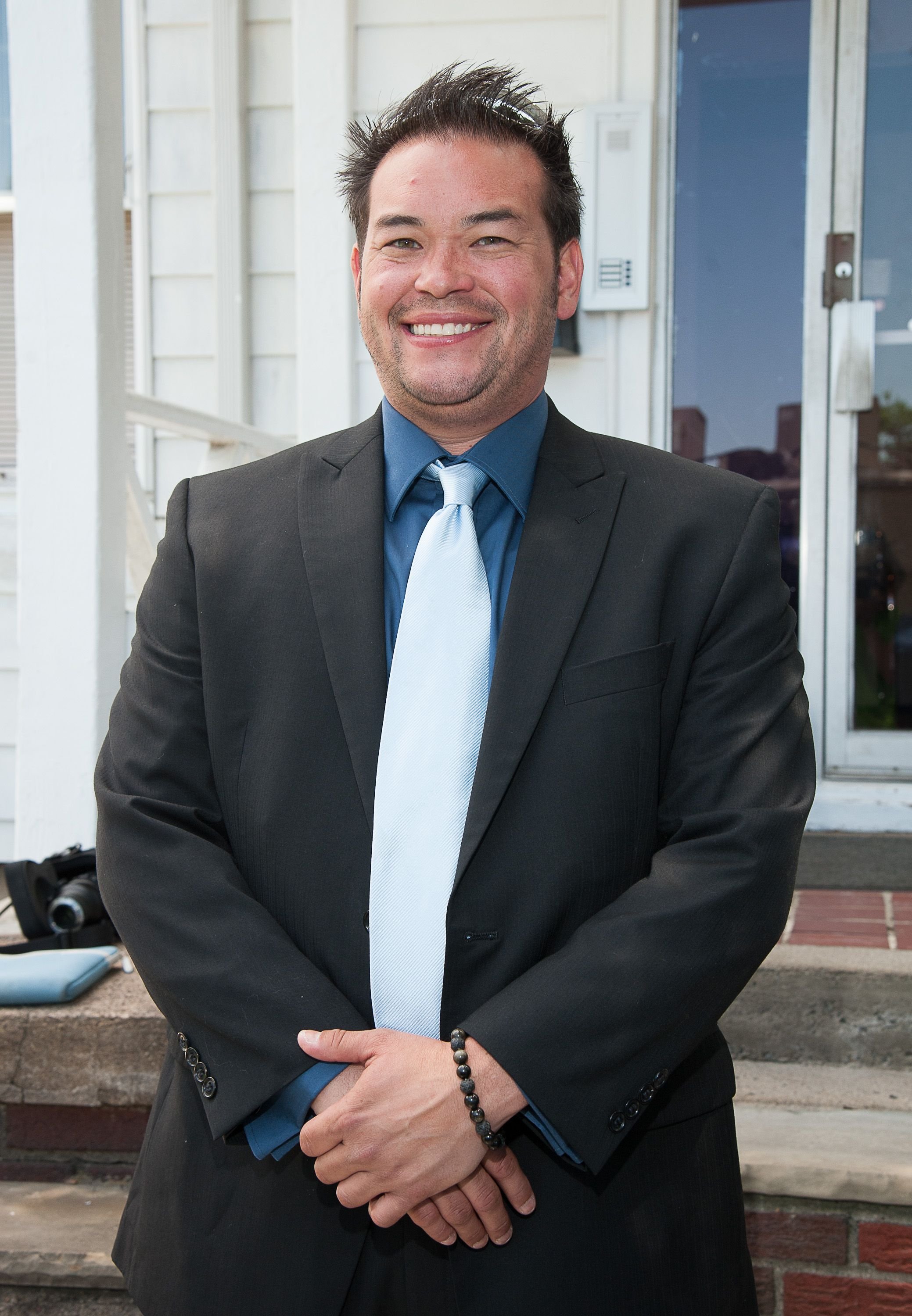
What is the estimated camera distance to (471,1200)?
1.12m

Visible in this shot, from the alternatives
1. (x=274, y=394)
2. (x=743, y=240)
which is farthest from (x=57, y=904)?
(x=743, y=240)

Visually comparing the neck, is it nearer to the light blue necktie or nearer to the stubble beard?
the stubble beard

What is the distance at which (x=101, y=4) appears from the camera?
207cm

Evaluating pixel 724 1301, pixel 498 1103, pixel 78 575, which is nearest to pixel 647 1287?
pixel 724 1301

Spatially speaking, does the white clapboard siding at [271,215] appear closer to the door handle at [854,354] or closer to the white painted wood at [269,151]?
A: the white painted wood at [269,151]

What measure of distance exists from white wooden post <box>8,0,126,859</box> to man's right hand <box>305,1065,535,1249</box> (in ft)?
3.93

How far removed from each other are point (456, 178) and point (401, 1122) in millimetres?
993

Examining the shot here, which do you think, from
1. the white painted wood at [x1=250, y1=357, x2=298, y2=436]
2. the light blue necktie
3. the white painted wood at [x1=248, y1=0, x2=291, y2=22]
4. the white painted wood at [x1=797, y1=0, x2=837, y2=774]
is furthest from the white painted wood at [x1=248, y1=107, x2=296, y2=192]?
the light blue necktie

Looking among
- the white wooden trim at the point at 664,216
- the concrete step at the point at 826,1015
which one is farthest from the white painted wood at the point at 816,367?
the concrete step at the point at 826,1015

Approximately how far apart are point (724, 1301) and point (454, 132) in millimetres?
1304

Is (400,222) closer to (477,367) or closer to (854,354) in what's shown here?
(477,367)

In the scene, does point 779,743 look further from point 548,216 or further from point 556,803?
point 548,216

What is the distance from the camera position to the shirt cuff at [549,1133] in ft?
3.61

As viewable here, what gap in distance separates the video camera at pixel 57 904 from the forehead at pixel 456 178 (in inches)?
53.0
